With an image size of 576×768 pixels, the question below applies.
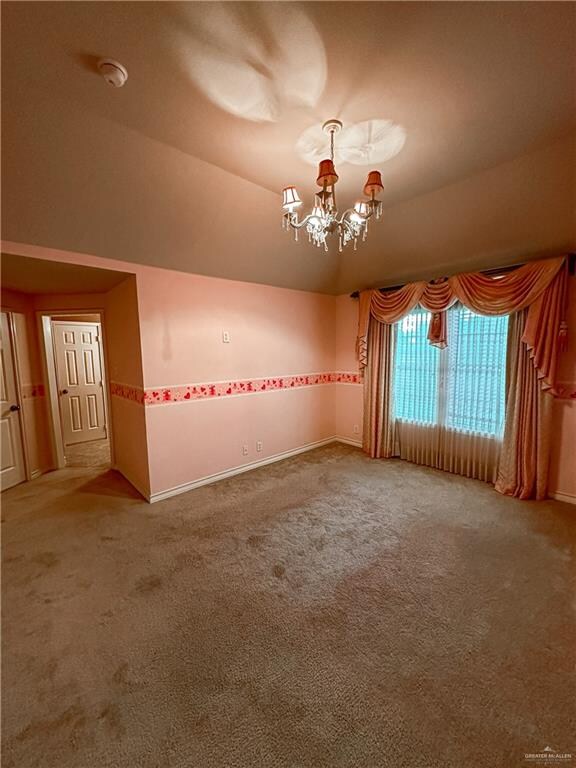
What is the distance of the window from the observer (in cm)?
324

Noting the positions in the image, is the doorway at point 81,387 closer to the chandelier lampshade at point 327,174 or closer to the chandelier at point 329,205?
the chandelier at point 329,205

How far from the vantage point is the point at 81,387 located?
191 inches

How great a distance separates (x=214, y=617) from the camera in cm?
170

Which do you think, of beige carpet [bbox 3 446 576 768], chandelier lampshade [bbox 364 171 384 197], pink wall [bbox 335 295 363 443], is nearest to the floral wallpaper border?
pink wall [bbox 335 295 363 443]

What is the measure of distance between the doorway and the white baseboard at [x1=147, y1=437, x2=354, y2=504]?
168 centimetres

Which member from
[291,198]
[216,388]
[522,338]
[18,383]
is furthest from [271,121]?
[18,383]

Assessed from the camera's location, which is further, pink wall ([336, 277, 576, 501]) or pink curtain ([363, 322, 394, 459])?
pink curtain ([363, 322, 394, 459])

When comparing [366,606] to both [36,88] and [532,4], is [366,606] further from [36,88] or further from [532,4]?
[36,88]

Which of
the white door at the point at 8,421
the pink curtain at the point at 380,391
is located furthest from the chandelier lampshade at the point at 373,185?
the white door at the point at 8,421

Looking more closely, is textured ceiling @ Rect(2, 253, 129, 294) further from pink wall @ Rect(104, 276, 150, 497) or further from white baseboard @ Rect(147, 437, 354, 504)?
white baseboard @ Rect(147, 437, 354, 504)

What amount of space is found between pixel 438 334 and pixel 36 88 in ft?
12.1

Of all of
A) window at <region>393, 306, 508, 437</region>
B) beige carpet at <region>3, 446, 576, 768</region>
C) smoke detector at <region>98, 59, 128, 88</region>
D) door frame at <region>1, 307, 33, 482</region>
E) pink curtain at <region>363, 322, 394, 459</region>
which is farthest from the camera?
pink curtain at <region>363, 322, 394, 459</region>

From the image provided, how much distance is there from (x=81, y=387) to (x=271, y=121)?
4.63 metres

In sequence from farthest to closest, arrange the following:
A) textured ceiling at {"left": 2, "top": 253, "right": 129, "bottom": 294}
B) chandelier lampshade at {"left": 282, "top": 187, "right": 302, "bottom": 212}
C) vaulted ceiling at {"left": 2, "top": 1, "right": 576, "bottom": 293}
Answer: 1. textured ceiling at {"left": 2, "top": 253, "right": 129, "bottom": 294}
2. chandelier lampshade at {"left": 282, "top": 187, "right": 302, "bottom": 212}
3. vaulted ceiling at {"left": 2, "top": 1, "right": 576, "bottom": 293}
